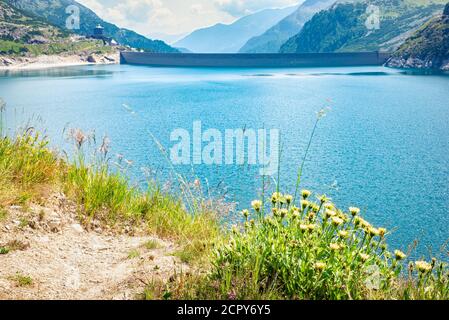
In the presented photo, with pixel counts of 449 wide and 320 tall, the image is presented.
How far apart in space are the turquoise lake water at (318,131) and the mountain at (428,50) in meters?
58.0

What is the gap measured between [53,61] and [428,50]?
433 feet

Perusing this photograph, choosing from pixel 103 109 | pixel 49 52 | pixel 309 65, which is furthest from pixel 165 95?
pixel 49 52

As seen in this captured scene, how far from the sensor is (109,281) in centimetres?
507

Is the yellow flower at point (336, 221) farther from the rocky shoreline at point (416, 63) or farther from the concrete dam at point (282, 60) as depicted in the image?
the concrete dam at point (282, 60)

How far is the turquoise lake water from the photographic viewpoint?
20.3 metres

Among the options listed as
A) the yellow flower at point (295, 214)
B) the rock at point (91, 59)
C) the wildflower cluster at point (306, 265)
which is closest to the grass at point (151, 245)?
the wildflower cluster at point (306, 265)

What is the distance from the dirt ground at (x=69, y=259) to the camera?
4734mm

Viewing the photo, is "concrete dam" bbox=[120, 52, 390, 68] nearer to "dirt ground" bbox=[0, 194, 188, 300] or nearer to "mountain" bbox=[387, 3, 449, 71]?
"mountain" bbox=[387, 3, 449, 71]

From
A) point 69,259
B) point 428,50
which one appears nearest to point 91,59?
point 428,50

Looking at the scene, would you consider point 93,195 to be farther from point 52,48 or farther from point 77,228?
point 52,48

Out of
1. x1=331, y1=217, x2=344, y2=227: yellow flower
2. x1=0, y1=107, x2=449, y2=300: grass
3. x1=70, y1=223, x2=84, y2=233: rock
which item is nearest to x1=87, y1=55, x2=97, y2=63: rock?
x1=70, y1=223, x2=84, y2=233: rock

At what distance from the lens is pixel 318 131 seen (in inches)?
1561

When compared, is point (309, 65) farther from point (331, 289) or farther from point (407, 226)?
point (331, 289)
